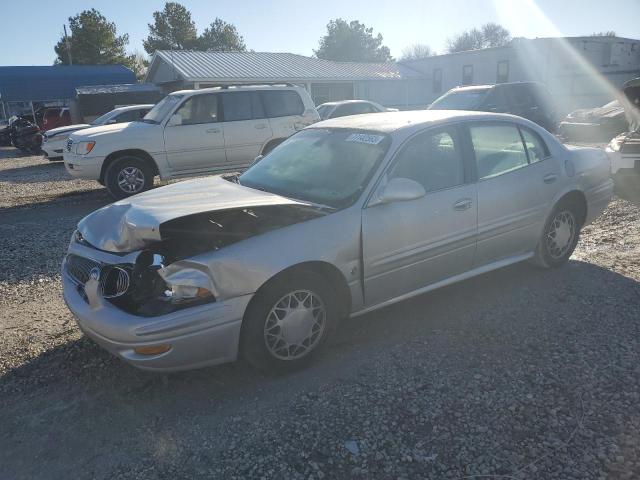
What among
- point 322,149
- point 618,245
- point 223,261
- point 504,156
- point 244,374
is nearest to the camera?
point 223,261

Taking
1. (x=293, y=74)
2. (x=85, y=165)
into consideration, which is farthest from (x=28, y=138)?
(x=85, y=165)

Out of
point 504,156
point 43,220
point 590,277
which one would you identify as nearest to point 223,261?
point 504,156

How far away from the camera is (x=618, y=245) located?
18.9 ft

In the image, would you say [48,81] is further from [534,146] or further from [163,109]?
[534,146]

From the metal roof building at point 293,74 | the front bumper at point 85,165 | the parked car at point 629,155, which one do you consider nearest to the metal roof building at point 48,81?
the metal roof building at point 293,74

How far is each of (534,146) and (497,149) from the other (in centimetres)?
54

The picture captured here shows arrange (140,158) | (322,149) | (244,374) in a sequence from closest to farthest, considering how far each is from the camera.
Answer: (244,374)
(322,149)
(140,158)

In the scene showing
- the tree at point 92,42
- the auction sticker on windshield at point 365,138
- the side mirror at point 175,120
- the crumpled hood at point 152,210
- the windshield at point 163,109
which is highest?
the tree at point 92,42

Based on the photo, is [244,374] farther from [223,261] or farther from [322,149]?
[322,149]

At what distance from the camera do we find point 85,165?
28.0ft

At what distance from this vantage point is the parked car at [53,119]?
68.6 feet

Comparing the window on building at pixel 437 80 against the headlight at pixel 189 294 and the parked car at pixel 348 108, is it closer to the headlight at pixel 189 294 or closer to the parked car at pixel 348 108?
the parked car at pixel 348 108

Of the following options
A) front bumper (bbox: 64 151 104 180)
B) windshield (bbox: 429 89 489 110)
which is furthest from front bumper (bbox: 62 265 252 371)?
windshield (bbox: 429 89 489 110)

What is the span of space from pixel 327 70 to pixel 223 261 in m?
28.1
